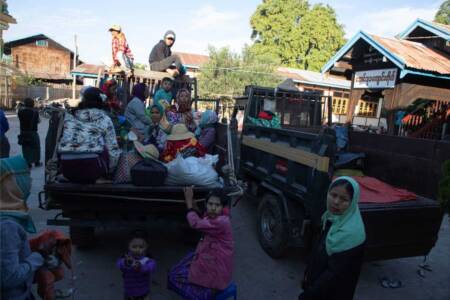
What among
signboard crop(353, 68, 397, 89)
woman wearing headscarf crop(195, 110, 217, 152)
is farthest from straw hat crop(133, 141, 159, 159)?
Result: signboard crop(353, 68, 397, 89)

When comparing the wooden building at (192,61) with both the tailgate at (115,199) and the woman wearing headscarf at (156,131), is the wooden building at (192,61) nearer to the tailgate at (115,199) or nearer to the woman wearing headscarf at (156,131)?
the woman wearing headscarf at (156,131)

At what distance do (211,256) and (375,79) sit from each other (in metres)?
10.3

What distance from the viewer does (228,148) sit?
3.68m

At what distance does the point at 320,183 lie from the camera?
3.00m

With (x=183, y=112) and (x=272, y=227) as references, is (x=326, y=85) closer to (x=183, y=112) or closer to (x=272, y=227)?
(x=183, y=112)

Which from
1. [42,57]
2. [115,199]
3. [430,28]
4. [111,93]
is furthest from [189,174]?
[42,57]

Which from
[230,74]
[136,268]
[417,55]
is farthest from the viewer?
[230,74]

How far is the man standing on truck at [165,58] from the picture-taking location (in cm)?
623

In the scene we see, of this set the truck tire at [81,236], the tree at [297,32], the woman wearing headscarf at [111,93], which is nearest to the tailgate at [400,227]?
the truck tire at [81,236]

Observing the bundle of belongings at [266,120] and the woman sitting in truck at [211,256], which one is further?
the bundle of belongings at [266,120]

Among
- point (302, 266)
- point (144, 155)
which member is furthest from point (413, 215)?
point (144, 155)

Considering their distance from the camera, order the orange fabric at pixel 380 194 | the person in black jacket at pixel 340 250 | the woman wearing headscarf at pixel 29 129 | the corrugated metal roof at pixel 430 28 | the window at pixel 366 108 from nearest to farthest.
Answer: the person in black jacket at pixel 340 250, the orange fabric at pixel 380 194, the woman wearing headscarf at pixel 29 129, the corrugated metal roof at pixel 430 28, the window at pixel 366 108

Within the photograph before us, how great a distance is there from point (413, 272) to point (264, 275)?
1.86 meters

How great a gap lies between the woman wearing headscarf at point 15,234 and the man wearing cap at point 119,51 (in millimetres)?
4310
